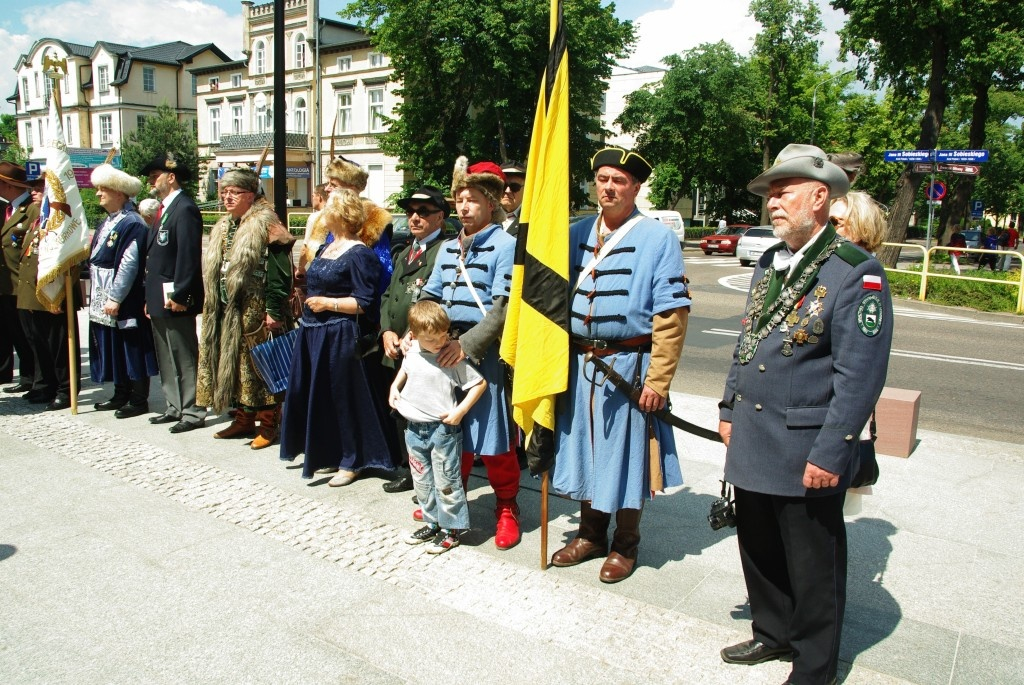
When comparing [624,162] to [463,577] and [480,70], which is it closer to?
[463,577]

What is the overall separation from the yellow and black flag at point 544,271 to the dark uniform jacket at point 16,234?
5.81m

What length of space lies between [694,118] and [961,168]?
29.1 m

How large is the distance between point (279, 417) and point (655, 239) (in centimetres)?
382

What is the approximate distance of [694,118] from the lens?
154ft

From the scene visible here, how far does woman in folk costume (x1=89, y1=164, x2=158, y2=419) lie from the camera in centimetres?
Result: 688

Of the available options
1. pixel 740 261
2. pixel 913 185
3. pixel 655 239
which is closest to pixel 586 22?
pixel 740 261

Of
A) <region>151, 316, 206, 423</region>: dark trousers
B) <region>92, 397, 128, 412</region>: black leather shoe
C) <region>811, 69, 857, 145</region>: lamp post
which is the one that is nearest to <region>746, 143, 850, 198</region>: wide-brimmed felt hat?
<region>151, 316, 206, 423</region>: dark trousers

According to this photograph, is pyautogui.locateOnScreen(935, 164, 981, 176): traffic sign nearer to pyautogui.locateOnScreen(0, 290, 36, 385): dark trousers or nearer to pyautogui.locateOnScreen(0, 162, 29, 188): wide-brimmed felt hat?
pyautogui.locateOnScreen(0, 162, 29, 188): wide-brimmed felt hat

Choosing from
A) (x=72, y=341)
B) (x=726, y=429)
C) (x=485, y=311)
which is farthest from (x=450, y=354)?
(x=72, y=341)

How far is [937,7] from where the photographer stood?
21.4 metres

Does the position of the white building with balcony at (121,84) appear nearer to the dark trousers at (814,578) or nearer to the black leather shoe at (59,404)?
the black leather shoe at (59,404)

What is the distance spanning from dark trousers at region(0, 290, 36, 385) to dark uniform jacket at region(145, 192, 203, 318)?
87.1 inches

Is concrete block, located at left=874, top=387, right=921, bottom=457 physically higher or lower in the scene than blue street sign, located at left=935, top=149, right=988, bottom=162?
lower

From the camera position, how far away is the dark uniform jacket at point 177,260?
6512mm
